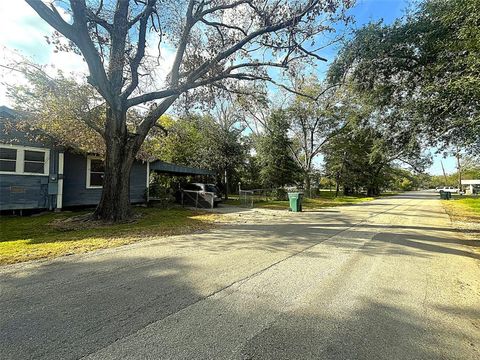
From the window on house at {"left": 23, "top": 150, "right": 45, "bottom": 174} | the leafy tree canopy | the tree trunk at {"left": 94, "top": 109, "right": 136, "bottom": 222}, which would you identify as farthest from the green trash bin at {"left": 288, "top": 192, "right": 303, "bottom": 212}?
the window on house at {"left": 23, "top": 150, "right": 45, "bottom": 174}

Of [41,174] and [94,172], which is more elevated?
[94,172]

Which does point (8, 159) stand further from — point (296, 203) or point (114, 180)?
point (296, 203)

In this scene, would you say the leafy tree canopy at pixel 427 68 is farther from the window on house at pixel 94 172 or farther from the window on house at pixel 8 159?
the window on house at pixel 8 159

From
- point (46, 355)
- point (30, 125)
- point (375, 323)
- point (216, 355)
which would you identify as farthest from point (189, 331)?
point (30, 125)

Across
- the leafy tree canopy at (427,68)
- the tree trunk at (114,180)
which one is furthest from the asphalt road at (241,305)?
the leafy tree canopy at (427,68)

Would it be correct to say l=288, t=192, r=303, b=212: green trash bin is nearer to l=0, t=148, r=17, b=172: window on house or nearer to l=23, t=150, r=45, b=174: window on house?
l=23, t=150, r=45, b=174: window on house

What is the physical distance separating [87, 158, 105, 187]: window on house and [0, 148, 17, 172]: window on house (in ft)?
10.2

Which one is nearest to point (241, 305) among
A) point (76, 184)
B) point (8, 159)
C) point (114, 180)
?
point (114, 180)

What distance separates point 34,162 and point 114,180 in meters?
4.66

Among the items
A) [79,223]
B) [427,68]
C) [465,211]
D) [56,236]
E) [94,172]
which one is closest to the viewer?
[56,236]

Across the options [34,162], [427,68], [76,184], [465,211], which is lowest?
[465,211]

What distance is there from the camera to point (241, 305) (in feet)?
9.98

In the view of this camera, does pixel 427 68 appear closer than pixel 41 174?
Yes

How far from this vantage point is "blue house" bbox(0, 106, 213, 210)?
10.8 m
